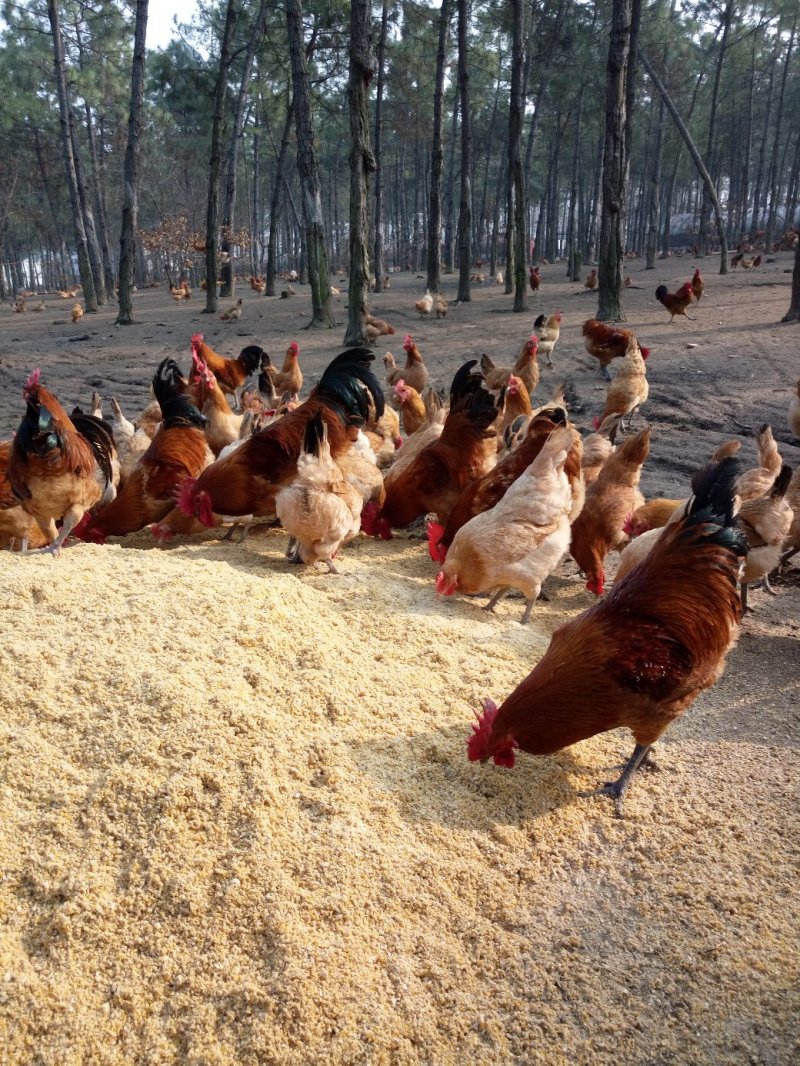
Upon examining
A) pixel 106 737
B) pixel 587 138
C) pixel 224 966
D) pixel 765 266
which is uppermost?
pixel 587 138

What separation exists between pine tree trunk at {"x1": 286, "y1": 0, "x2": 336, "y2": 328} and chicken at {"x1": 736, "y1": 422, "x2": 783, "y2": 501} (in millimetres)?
11284

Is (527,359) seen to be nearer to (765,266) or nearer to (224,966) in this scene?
(224,966)

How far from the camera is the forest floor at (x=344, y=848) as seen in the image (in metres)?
1.83

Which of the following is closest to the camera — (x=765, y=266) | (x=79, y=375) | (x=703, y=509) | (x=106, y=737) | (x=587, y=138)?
(x=106, y=737)

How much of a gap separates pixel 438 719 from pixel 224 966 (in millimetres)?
1398

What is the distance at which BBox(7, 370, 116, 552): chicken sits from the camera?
14.9 ft

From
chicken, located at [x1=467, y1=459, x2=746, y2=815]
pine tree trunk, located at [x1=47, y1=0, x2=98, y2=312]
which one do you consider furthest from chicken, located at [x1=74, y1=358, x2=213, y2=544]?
pine tree trunk, located at [x1=47, y1=0, x2=98, y2=312]

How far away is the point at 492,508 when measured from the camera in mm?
4426

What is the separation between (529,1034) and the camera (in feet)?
6.11

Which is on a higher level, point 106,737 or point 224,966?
point 106,737

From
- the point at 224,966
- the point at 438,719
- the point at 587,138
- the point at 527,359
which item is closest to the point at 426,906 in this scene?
the point at 224,966

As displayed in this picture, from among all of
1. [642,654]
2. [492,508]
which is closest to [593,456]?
[492,508]

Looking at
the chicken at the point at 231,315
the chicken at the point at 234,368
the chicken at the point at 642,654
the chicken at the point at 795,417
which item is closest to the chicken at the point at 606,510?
the chicken at the point at 642,654

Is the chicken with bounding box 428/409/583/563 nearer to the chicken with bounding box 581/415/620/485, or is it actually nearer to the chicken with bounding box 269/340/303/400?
the chicken with bounding box 581/415/620/485
